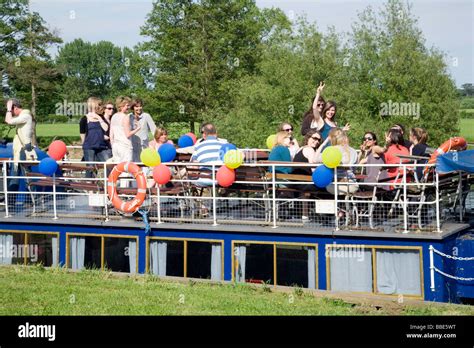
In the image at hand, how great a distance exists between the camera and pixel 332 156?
41.0 ft

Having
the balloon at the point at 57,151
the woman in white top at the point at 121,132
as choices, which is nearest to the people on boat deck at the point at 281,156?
the woman in white top at the point at 121,132

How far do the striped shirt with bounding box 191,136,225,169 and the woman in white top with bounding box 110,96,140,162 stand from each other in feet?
4.33

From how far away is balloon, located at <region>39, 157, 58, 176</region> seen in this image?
14.9 metres

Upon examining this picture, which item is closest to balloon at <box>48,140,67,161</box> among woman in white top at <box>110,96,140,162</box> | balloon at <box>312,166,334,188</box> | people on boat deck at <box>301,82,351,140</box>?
woman in white top at <box>110,96,140,162</box>

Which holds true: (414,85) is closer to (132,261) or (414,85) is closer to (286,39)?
(286,39)

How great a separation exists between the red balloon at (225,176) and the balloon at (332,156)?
168 centimetres

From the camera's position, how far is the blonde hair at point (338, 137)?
42.2ft

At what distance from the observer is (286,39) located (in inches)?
1763

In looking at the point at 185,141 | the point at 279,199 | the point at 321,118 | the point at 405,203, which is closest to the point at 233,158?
the point at 279,199

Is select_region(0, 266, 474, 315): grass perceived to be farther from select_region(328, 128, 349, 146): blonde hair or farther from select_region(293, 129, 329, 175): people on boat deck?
select_region(328, 128, 349, 146): blonde hair

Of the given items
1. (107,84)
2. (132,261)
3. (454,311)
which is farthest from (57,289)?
(107,84)

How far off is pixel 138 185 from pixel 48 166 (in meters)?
1.90

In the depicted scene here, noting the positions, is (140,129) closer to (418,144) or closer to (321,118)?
(321,118)

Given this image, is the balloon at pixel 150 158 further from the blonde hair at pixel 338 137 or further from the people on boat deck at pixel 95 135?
the blonde hair at pixel 338 137
